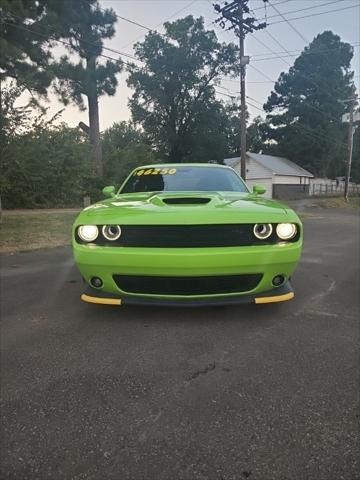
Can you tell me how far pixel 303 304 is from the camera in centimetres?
371

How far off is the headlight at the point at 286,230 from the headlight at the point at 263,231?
0.24 ft

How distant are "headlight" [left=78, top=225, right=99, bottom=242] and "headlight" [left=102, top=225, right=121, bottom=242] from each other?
0.07 meters

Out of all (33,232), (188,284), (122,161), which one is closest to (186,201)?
(188,284)

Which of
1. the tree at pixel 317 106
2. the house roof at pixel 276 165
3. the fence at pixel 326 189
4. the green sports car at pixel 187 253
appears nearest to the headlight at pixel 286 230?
the green sports car at pixel 187 253

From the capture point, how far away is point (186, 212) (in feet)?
9.62

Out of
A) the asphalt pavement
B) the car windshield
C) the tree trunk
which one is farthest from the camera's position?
the tree trunk

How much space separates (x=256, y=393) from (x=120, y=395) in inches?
29.0

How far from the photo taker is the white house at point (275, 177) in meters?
39.6

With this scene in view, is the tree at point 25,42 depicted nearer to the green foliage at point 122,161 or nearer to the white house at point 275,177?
the green foliage at point 122,161

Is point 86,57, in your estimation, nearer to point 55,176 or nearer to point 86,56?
point 86,56

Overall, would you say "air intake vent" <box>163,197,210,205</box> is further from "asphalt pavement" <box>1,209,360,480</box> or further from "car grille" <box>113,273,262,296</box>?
"asphalt pavement" <box>1,209,360,480</box>

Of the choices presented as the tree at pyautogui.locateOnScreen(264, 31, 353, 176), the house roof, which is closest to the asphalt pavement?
the house roof

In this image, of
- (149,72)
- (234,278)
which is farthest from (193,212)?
(149,72)

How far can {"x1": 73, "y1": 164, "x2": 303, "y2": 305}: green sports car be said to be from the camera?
283 cm
